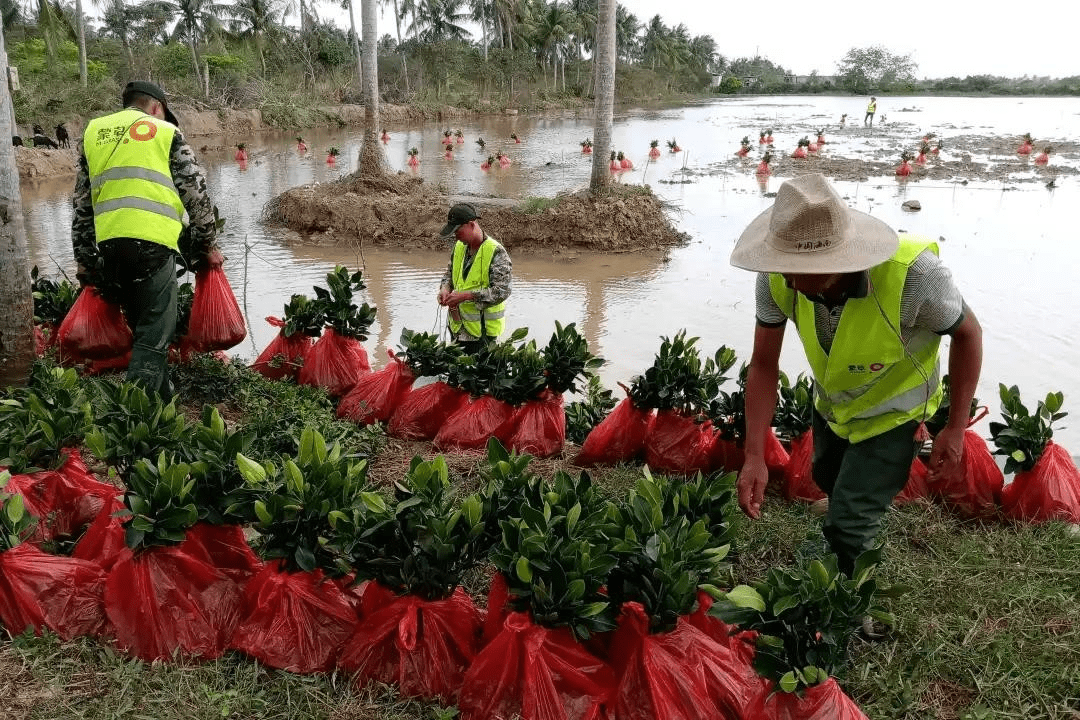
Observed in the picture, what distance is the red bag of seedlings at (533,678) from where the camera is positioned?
2.08 m

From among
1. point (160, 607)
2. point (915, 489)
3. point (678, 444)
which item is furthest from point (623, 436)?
point (160, 607)

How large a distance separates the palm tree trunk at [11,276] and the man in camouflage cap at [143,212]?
1.11 ft

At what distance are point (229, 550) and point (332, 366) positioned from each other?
2.63 meters

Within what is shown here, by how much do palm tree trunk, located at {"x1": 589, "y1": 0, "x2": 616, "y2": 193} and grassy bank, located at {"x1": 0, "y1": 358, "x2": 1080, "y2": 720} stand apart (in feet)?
29.0

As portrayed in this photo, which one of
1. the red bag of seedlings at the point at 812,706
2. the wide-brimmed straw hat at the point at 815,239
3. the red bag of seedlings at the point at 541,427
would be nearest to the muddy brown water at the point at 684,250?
the red bag of seedlings at the point at 541,427

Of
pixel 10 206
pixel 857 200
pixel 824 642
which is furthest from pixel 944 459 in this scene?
pixel 857 200

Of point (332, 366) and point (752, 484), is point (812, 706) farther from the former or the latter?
point (332, 366)

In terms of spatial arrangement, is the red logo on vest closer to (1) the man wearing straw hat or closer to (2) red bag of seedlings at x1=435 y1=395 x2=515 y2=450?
(2) red bag of seedlings at x1=435 y1=395 x2=515 y2=450

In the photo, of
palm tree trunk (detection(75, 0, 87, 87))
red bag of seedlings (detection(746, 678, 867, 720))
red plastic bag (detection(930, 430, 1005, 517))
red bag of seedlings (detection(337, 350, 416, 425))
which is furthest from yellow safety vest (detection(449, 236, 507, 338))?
palm tree trunk (detection(75, 0, 87, 87))

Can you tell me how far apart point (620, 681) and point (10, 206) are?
141 inches

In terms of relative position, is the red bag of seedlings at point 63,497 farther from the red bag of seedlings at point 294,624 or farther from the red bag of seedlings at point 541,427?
the red bag of seedlings at point 541,427

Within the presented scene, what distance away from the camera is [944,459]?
98.0 inches

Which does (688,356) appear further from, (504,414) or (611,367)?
(611,367)

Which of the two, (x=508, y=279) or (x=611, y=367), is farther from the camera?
(x=611, y=367)
